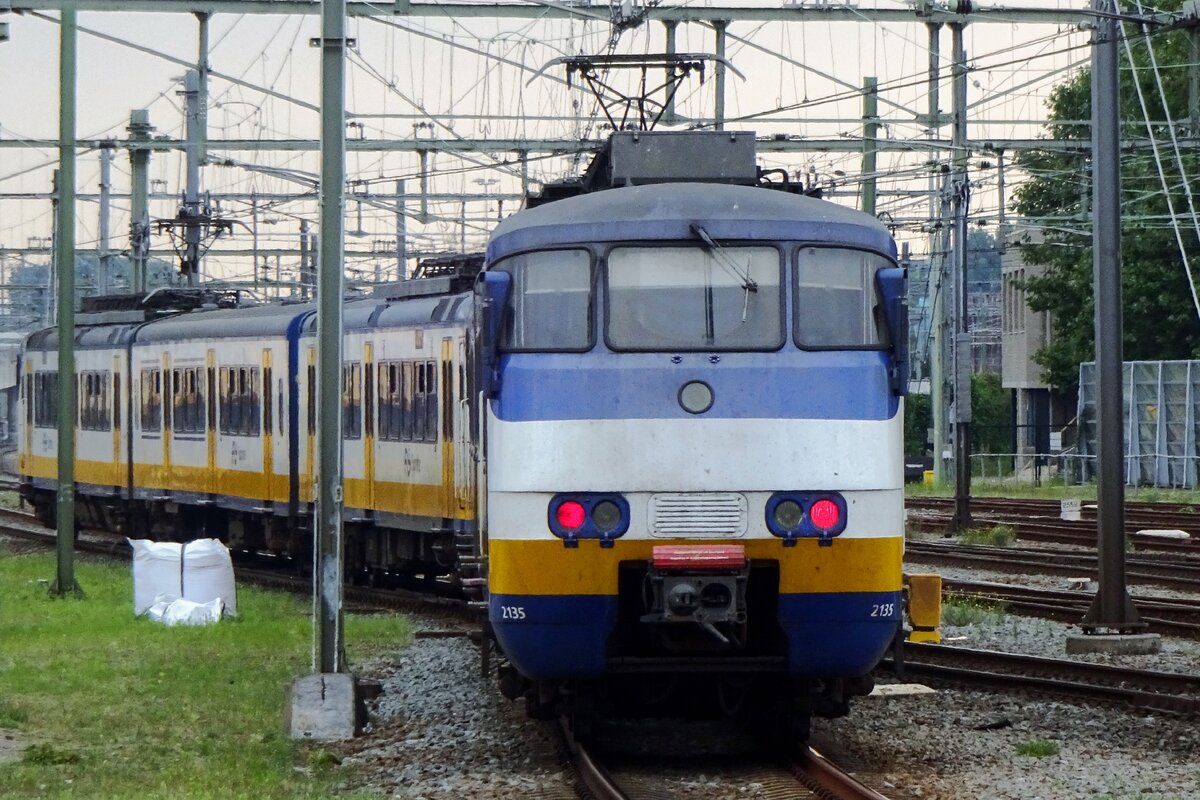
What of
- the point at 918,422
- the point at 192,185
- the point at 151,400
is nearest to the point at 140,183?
the point at 192,185

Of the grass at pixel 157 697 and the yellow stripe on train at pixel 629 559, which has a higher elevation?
the yellow stripe on train at pixel 629 559

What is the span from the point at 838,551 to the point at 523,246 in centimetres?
219

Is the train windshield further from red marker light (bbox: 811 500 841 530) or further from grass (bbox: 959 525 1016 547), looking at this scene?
grass (bbox: 959 525 1016 547)

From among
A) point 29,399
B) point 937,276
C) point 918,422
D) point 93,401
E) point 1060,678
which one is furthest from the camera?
point 918,422

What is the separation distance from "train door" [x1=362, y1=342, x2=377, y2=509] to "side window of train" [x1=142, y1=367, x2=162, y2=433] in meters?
7.09

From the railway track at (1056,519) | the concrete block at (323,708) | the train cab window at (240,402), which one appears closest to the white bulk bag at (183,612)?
the train cab window at (240,402)

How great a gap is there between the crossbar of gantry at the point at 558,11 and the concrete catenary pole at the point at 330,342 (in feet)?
32.9

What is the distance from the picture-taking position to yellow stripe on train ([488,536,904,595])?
9703mm

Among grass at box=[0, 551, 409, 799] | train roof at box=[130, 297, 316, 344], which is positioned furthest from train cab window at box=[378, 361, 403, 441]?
train roof at box=[130, 297, 316, 344]

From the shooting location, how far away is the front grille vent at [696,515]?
969 cm

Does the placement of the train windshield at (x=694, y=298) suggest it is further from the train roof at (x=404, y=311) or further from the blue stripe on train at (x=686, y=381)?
the train roof at (x=404, y=311)

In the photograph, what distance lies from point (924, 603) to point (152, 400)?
16.1 m

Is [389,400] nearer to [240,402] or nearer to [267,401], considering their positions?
[267,401]

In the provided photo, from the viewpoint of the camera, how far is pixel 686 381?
32.3ft
